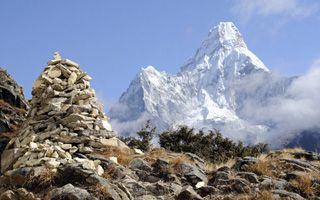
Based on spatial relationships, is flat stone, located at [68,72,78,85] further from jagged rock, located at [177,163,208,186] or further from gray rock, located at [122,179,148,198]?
gray rock, located at [122,179,148,198]

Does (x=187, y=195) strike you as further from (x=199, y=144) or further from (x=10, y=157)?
(x=199, y=144)

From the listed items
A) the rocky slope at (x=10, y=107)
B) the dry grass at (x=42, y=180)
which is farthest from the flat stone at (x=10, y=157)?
the rocky slope at (x=10, y=107)

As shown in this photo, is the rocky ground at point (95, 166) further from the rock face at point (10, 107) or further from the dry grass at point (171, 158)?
the rock face at point (10, 107)

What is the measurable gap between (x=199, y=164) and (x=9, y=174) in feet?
22.6

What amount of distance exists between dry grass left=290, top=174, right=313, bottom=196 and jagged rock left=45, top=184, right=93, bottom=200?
6.34 metres

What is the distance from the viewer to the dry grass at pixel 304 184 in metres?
17.9

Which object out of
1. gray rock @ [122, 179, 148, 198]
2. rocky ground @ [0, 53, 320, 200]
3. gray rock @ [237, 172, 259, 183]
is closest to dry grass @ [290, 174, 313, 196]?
rocky ground @ [0, 53, 320, 200]

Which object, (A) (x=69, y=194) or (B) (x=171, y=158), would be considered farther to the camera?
(B) (x=171, y=158)

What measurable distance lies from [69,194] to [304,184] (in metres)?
7.06

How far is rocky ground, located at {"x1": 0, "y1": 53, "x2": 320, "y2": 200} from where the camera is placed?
1714 cm

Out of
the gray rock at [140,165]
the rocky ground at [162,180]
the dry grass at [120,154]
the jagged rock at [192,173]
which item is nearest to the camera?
the rocky ground at [162,180]

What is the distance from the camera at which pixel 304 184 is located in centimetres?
1816

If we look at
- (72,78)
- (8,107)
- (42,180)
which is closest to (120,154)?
(42,180)

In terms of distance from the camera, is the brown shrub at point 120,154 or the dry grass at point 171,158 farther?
the brown shrub at point 120,154
